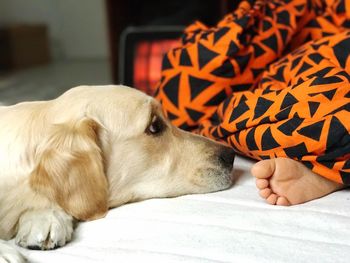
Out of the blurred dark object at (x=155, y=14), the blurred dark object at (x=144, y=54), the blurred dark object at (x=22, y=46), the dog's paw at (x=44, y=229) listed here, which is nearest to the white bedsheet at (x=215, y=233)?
the dog's paw at (x=44, y=229)

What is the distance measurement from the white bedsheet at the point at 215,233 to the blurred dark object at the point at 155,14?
7.61 ft

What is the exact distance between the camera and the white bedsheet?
33.9 inches

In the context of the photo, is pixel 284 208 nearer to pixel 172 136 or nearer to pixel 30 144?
pixel 172 136

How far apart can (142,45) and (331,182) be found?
1.53 meters

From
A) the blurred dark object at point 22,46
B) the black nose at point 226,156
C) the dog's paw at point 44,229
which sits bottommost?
the blurred dark object at point 22,46

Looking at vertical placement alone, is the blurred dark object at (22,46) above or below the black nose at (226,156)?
below

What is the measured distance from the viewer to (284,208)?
1033 millimetres

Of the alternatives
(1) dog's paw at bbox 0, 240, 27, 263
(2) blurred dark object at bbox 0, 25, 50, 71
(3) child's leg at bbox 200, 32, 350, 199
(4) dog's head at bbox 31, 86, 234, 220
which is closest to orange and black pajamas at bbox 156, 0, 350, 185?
(3) child's leg at bbox 200, 32, 350, 199

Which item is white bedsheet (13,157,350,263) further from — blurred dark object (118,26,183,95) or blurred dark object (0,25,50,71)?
blurred dark object (0,25,50,71)

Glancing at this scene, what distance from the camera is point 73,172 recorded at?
1.01 m

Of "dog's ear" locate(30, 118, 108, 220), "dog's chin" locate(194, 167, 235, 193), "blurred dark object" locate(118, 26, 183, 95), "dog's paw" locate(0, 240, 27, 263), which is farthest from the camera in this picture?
"blurred dark object" locate(118, 26, 183, 95)

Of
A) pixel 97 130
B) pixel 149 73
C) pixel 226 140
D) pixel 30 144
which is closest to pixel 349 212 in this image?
pixel 226 140

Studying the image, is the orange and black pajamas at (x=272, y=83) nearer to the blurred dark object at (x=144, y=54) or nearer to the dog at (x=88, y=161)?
the dog at (x=88, y=161)

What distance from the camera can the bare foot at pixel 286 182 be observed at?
105 centimetres
